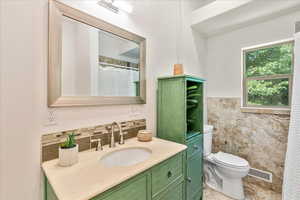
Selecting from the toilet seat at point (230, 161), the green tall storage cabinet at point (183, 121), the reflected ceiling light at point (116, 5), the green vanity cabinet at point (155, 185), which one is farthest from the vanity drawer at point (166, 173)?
the reflected ceiling light at point (116, 5)

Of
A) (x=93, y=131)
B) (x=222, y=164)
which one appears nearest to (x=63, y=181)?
(x=93, y=131)

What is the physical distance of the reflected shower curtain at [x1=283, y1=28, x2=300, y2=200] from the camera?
158 cm

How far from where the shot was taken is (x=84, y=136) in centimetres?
112

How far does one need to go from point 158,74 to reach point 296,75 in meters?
1.64

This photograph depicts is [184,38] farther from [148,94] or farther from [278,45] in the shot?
[278,45]

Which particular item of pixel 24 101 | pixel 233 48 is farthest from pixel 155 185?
pixel 233 48

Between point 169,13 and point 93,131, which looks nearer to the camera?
point 93,131

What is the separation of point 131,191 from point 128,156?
0.46 meters

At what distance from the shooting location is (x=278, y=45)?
6.61 ft

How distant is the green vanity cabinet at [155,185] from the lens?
76 centimetres

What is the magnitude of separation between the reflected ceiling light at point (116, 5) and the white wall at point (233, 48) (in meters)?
1.83

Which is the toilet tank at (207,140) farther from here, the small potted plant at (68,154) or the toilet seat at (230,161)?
the small potted plant at (68,154)

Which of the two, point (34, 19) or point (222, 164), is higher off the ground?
point (34, 19)

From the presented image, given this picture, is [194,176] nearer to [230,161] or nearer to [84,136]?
[230,161]
